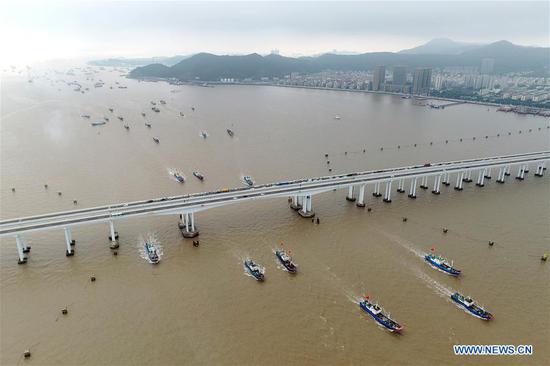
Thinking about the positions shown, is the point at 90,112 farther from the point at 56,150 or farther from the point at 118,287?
the point at 118,287

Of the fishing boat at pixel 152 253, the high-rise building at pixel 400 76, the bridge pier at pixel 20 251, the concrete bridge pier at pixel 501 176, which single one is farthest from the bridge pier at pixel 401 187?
the high-rise building at pixel 400 76

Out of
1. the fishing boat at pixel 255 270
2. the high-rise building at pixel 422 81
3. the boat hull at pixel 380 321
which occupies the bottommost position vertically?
the boat hull at pixel 380 321

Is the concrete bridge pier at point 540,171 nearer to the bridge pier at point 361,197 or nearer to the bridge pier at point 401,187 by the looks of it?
the bridge pier at point 401,187

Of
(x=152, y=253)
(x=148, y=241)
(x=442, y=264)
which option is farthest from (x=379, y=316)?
(x=148, y=241)

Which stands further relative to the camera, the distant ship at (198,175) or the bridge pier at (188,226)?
the distant ship at (198,175)

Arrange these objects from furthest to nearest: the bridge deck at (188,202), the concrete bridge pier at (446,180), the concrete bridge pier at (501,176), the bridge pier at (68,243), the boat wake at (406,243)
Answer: the concrete bridge pier at (501,176) → the concrete bridge pier at (446,180) → the boat wake at (406,243) → the bridge deck at (188,202) → the bridge pier at (68,243)

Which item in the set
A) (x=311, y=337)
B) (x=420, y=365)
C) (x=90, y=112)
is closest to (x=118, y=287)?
(x=311, y=337)

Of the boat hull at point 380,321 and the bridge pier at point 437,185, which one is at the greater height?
the bridge pier at point 437,185

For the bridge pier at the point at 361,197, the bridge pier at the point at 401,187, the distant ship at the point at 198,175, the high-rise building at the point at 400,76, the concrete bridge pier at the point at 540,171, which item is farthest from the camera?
the high-rise building at the point at 400,76
